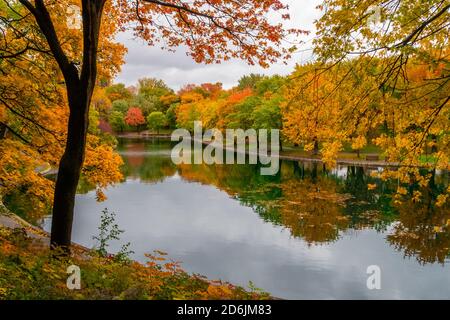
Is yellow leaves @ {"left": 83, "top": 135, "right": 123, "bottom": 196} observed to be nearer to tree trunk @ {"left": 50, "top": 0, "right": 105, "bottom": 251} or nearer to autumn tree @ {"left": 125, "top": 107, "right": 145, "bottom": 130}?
tree trunk @ {"left": 50, "top": 0, "right": 105, "bottom": 251}

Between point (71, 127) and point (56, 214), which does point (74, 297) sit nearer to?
point (56, 214)

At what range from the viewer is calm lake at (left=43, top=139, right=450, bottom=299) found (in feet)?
37.5

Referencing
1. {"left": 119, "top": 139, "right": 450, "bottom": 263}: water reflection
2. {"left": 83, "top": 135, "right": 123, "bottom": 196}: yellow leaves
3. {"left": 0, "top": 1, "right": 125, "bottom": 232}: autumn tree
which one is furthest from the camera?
{"left": 119, "top": 139, "right": 450, "bottom": 263}: water reflection

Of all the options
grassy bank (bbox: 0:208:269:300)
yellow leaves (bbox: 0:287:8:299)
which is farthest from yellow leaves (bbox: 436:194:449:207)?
yellow leaves (bbox: 0:287:8:299)

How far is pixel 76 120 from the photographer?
6.52 metres

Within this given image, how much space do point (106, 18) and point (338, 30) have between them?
6.03 meters

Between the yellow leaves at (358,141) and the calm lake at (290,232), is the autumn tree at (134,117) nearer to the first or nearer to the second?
the calm lake at (290,232)

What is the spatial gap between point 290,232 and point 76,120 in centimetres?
1158

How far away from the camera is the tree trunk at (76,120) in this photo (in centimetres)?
632

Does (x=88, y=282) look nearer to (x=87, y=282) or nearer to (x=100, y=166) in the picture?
(x=87, y=282)

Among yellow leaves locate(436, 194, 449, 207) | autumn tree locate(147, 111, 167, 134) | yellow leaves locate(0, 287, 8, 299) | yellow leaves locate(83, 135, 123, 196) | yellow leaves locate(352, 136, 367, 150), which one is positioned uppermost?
autumn tree locate(147, 111, 167, 134)

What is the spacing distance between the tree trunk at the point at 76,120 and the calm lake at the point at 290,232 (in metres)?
5.72

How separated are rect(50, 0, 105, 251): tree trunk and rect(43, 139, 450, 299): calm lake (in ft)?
18.8
